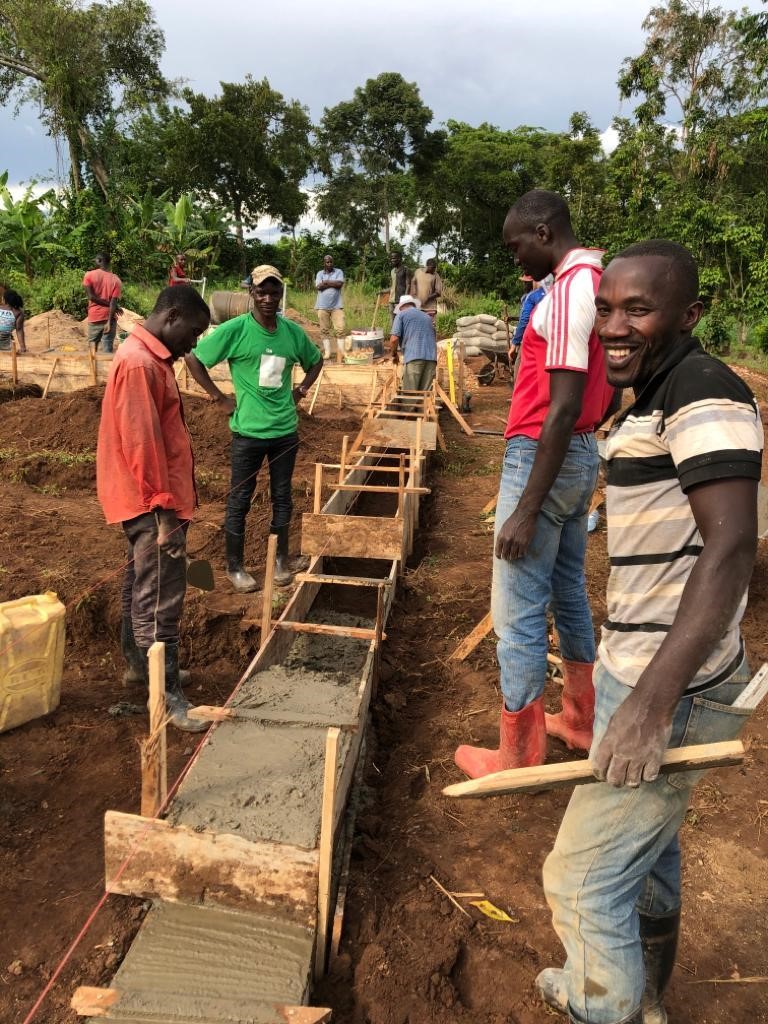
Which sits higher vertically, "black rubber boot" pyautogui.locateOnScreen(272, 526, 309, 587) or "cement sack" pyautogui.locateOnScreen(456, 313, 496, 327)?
"cement sack" pyautogui.locateOnScreen(456, 313, 496, 327)

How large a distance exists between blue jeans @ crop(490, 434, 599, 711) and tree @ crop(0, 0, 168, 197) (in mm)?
26298

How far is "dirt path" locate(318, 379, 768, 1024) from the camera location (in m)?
2.10

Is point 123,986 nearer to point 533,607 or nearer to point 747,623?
point 533,607

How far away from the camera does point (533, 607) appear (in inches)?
102

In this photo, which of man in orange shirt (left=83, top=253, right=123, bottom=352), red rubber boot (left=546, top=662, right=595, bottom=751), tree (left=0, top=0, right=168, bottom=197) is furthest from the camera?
tree (left=0, top=0, right=168, bottom=197)

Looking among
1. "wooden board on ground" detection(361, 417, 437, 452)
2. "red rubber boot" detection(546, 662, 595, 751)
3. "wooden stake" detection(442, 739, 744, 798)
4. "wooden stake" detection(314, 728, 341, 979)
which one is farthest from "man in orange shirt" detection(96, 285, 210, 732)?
"wooden board on ground" detection(361, 417, 437, 452)

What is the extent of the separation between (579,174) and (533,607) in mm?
25244

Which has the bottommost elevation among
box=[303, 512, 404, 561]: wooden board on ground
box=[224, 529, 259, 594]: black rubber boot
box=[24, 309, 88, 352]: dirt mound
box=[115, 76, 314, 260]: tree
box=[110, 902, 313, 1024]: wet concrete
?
box=[110, 902, 313, 1024]: wet concrete

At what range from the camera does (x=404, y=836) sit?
9.00ft

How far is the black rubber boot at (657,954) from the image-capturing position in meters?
1.80

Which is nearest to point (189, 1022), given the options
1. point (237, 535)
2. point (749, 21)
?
point (237, 535)

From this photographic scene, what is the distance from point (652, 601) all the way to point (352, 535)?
9.74 ft

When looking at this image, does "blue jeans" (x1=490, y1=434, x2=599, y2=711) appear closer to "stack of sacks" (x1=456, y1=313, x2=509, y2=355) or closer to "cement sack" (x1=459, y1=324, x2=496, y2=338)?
"stack of sacks" (x1=456, y1=313, x2=509, y2=355)

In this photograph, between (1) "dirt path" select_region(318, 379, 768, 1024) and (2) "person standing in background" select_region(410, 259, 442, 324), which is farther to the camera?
(2) "person standing in background" select_region(410, 259, 442, 324)
